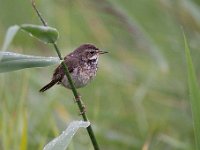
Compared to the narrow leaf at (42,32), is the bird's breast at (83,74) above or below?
below

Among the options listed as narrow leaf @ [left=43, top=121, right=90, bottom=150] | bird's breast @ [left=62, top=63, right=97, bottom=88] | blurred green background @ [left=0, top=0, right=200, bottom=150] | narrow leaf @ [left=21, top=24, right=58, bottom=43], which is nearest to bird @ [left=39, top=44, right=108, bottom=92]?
bird's breast @ [left=62, top=63, right=97, bottom=88]

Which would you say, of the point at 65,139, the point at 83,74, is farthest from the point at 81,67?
the point at 65,139

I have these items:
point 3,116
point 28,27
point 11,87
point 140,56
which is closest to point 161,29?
point 140,56

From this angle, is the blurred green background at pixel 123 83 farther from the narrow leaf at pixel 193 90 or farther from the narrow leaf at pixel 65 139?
the narrow leaf at pixel 193 90

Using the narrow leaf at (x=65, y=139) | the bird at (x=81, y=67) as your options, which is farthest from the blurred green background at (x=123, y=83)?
the narrow leaf at (x=65, y=139)

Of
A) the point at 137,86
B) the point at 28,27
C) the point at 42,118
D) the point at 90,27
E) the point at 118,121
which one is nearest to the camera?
the point at 28,27

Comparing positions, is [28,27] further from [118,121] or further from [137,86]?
[137,86]
